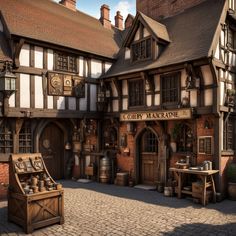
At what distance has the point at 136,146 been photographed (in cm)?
1212

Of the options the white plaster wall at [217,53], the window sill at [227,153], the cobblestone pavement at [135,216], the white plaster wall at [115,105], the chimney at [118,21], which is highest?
the chimney at [118,21]

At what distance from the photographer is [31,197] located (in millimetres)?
6613

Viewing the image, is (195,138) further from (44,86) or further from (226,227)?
(44,86)

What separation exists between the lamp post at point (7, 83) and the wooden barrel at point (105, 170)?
5.01 metres

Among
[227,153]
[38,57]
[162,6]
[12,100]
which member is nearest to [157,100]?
[227,153]

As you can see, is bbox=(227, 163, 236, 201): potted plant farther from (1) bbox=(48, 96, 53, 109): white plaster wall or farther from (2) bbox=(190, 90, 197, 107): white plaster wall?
(1) bbox=(48, 96, 53, 109): white plaster wall

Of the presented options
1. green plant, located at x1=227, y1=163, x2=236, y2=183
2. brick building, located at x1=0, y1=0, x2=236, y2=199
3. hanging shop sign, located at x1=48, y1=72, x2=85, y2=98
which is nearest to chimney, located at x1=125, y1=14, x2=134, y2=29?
brick building, located at x1=0, y1=0, x2=236, y2=199

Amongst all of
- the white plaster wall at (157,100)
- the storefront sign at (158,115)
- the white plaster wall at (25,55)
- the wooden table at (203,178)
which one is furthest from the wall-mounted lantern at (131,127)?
the white plaster wall at (25,55)

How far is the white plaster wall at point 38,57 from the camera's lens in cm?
1125

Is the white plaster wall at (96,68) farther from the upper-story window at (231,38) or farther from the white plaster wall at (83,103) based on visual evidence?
the upper-story window at (231,38)

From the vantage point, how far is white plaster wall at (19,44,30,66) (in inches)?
426

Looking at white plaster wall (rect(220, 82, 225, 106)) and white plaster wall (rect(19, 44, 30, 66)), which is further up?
white plaster wall (rect(19, 44, 30, 66))

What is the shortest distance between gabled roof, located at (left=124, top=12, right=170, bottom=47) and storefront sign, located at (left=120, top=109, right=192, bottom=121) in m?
3.39

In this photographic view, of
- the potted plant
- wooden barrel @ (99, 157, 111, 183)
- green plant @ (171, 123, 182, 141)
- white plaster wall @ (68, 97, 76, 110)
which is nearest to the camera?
the potted plant
